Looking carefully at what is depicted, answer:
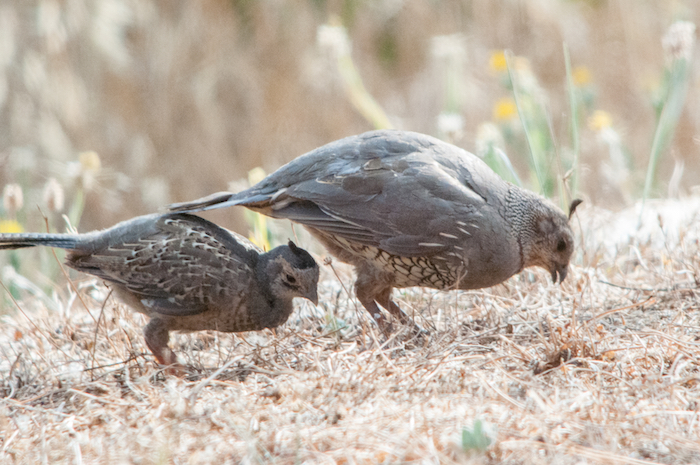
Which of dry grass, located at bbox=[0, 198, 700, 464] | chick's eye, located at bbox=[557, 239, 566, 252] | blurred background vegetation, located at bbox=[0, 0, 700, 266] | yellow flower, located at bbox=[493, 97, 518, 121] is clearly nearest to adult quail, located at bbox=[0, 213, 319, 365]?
dry grass, located at bbox=[0, 198, 700, 464]

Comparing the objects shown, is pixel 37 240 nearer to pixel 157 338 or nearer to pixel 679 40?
pixel 157 338

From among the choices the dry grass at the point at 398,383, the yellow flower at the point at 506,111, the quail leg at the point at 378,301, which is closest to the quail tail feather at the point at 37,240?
the dry grass at the point at 398,383

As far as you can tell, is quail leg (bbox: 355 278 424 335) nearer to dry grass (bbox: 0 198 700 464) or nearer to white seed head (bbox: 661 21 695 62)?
dry grass (bbox: 0 198 700 464)

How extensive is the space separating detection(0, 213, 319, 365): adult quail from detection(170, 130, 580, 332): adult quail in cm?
29

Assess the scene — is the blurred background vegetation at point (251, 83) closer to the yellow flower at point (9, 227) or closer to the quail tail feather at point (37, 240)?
the yellow flower at point (9, 227)

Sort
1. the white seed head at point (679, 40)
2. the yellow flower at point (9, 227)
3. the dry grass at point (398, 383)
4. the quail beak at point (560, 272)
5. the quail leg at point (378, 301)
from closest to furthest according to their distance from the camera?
the dry grass at point (398, 383)
the quail leg at point (378, 301)
the quail beak at point (560, 272)
the white seed head at point (679, 40)
the yellow flower at point (9, 227)

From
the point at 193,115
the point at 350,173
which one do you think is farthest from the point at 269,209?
the point at 193,115

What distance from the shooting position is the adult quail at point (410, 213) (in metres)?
3.74

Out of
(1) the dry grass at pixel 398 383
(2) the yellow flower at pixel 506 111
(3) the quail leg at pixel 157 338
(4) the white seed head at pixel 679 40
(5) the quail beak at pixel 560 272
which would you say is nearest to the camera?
(1) the dry grass at pixel 398 383

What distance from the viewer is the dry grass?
2398 millimetres

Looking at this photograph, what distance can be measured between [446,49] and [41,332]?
13.0 feet

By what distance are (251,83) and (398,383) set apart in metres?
7.21

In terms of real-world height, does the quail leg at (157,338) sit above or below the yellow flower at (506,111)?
below

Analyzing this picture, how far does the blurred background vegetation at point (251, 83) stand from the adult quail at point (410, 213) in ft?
13.9
